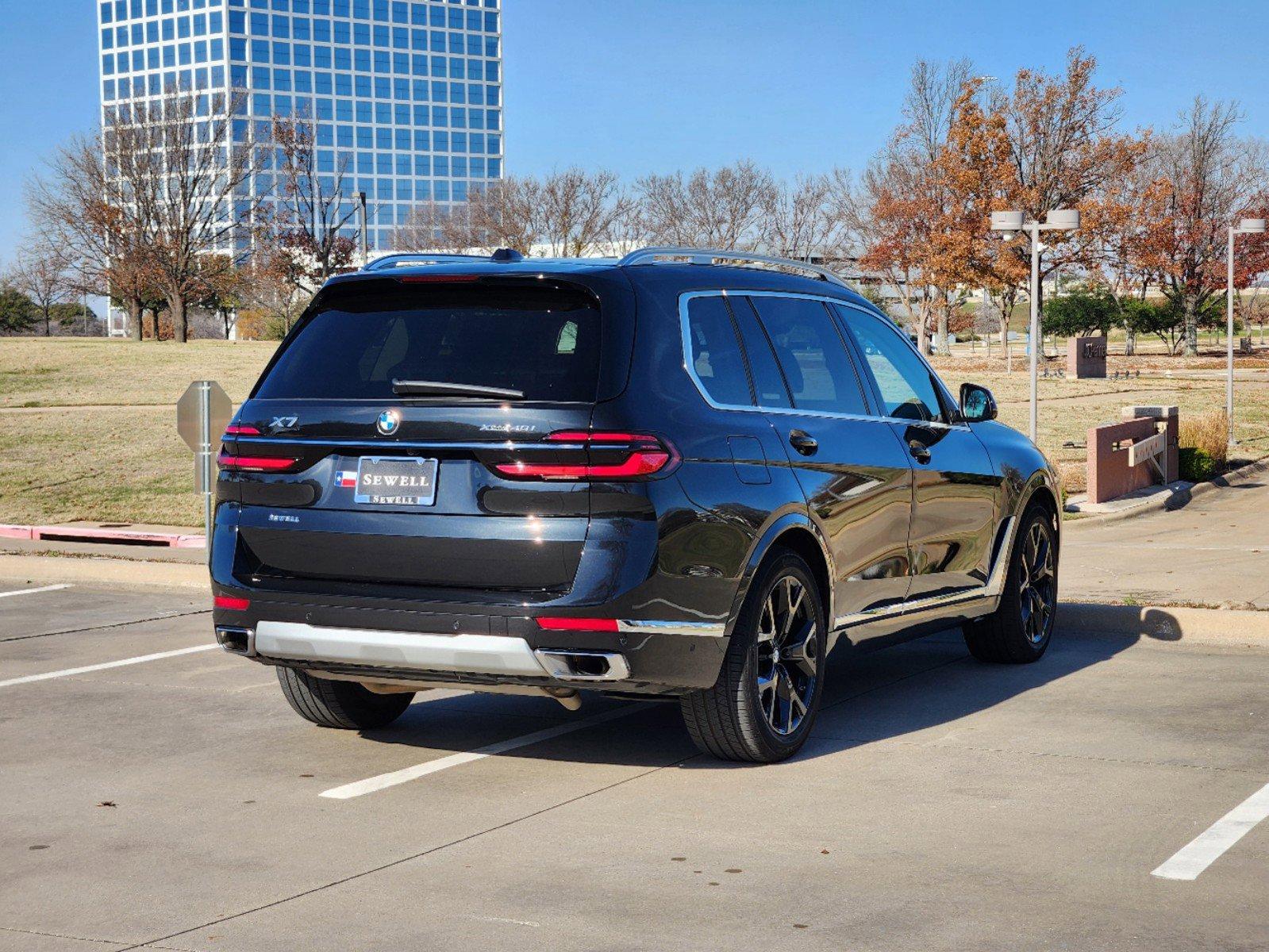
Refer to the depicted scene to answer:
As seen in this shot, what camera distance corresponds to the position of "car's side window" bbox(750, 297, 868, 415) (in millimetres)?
7004

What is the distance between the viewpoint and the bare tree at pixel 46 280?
231 feet

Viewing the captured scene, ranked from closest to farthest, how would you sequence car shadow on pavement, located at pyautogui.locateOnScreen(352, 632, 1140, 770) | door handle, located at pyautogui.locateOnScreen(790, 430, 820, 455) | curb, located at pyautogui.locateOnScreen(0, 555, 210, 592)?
door handle, located at pyautogui.locateOnScreen(790, 430, 820, 455) < car shadow on pavement, located at pyautogui.locateOnScreen(352, 632, 1140, 770) < curb, located at pyautogui.locateOnScreen(0, 555, 210, 592)

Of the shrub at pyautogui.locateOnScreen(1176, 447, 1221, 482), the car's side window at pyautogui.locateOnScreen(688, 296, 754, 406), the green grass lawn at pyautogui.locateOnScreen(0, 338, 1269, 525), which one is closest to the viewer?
the car's side window at pyautogui.locateOnScreen(688, 296, 754, 406)

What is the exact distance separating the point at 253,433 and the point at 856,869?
2802 millimetres

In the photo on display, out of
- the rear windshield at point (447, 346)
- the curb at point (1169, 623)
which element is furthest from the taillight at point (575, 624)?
the curb at point (1169, 623)

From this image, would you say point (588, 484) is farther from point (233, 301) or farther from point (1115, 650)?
point (233, 301)

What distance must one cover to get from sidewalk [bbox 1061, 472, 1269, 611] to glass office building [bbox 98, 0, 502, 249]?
5555 inches

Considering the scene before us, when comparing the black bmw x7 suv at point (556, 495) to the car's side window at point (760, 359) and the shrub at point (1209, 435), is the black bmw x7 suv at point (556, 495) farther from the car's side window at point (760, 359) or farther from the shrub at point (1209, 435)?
the shrub at point (1209, 435)

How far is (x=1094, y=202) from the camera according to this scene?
169ft

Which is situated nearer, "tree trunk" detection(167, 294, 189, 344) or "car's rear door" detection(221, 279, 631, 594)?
"car's rear door" detection(221, 279, 631, 594)

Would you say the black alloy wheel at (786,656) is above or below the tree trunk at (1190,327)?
below

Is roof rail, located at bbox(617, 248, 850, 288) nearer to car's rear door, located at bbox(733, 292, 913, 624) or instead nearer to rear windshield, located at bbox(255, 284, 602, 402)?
car's rear door, located at bbox(733, 292, 913, 624)

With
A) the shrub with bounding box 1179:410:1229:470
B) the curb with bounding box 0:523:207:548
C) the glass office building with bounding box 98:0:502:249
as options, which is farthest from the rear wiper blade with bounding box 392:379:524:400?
the glass office building with bounding box 98:0:502:249

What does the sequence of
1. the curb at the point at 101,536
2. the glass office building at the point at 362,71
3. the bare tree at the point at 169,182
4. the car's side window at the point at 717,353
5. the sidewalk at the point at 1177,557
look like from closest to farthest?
the car's side window at the point at 717,353 < the sidewalk at the point at 1177,557 < the curb at the point at 101,536 < the bare tree at the point at 169,182 < the glass office building at the point at 362,71
